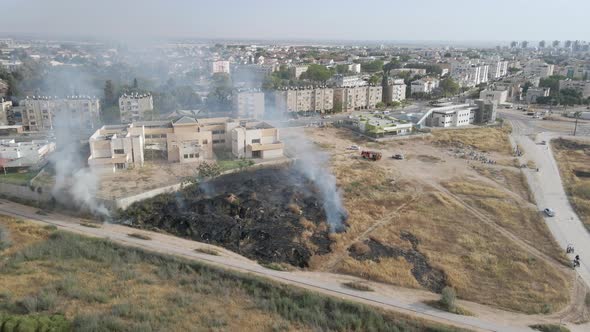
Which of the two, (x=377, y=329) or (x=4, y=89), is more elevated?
(x=4, y=89)

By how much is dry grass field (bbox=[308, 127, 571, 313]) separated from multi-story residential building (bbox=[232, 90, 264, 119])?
312 inches

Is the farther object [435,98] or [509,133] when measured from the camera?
[435,98]

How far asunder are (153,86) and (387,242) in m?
25.6

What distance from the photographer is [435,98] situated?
108 ft

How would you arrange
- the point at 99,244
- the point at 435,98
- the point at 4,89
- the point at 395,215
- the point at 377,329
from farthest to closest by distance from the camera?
the point at 435,98 < the point at 4,89 < the point at 395,215 < the point at 99,244 < the point at 377,329

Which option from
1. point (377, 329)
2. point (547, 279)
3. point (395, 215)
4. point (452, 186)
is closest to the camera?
point (377, 329)

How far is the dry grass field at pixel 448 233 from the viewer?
8.09m

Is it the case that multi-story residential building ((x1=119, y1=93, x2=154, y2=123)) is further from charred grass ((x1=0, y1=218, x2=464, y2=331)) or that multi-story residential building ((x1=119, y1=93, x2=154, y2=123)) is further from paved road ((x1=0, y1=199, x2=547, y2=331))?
charred grass ((x1=0, y1=218, x2=464, y2=331))

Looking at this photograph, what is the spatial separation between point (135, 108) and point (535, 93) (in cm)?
2893

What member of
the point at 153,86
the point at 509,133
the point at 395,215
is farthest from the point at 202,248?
Result: the point at 153,86

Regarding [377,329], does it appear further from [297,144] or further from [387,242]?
[297,144]

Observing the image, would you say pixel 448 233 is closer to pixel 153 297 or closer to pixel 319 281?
pixel 319 281

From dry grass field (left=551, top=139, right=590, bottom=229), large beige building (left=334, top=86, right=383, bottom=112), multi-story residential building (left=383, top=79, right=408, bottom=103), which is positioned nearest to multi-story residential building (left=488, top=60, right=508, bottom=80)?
multi-story residential building (left=383, top=79, right=408, bottom=103)

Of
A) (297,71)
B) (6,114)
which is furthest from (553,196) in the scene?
(297,71)
